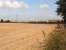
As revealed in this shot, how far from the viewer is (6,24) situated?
30.8 meters

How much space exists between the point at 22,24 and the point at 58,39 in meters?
18.8

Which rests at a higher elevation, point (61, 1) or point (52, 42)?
point (61, 1)

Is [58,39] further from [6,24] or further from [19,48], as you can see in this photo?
[6,24]

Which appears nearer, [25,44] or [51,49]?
[51,49]

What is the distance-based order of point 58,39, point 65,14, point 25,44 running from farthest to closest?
point 65,14 < point 25,44 < point 58,39

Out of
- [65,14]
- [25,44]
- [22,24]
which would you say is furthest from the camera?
[22,24]

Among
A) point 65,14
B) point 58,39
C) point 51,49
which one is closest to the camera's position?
point 51,49

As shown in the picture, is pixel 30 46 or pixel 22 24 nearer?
pixel 30 46

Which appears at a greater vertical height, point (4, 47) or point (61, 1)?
point (61, 1)

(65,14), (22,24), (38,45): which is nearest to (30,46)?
(38,45)

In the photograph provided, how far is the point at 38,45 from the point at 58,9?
1375 centimetres

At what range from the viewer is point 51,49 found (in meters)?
13.5

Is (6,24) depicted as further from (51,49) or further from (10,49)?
(51,49)

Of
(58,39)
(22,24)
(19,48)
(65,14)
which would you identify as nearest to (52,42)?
(58,39)
